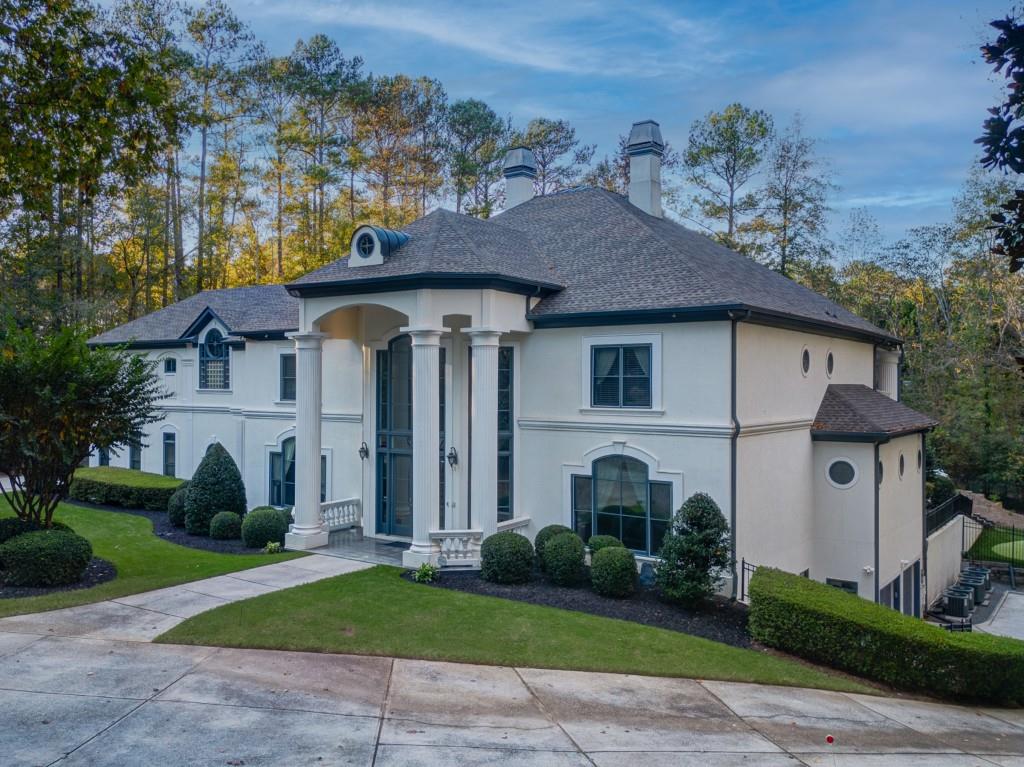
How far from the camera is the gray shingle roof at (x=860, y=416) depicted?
17.9m

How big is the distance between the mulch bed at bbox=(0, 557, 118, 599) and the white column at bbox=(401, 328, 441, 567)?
233 inches

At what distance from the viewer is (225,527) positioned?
63.6ft

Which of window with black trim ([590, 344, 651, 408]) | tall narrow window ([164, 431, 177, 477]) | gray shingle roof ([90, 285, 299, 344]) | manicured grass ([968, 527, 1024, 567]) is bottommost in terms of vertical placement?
manicured grass ([968, 527, 1024, 567])

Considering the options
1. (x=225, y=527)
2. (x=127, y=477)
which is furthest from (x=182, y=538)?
(x=127, y=477)

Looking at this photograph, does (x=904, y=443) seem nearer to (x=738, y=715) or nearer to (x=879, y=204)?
(x=738, y=715)

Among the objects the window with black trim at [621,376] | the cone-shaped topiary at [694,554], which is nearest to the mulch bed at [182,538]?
the window with black trim at [621,376]

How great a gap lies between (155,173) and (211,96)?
34.5 meters

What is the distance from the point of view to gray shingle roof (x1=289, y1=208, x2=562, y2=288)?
16.2m

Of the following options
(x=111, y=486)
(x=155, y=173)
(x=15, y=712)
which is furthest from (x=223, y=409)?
(x=15, y=712)

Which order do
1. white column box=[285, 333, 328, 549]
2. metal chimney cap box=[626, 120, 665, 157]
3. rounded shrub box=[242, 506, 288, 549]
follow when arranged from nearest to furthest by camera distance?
1. white column box=[285, 333, 328, 549]
2. rounded shrub box=[242, 506, 288, 549]
3. metal chimney cap box=[626, 120, 665, 157]

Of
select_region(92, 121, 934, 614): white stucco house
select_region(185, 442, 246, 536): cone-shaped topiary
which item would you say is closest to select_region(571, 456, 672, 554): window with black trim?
select_region(92, 121, 934, 614): white stucco house

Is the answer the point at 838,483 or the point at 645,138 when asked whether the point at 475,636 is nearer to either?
the point at 838,483

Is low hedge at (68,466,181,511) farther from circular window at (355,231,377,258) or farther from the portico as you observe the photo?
circular window at (355,231,377,258)

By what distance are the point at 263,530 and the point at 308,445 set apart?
236cm
